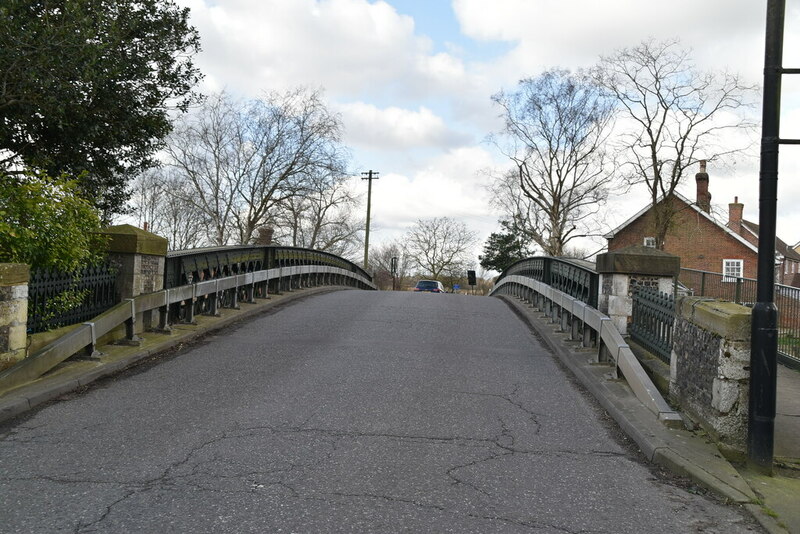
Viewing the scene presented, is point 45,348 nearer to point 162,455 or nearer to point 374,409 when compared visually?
point 162,455

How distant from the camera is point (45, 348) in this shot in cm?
674

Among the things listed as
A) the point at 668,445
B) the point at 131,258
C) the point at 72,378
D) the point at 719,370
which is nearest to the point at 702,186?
the point at 131,258

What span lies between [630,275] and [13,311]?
716cm

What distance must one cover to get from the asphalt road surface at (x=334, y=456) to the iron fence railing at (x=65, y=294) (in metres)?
1.08

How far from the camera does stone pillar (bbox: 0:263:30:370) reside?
6219 mm

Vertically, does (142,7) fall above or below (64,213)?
above

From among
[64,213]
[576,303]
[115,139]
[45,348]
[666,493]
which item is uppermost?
[115,139]

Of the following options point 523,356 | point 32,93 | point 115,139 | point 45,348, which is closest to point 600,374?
point 523,356

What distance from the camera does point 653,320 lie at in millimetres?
7547

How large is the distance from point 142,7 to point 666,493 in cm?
1443

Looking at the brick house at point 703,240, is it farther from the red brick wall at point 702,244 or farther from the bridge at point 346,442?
the bridge at point 346,442

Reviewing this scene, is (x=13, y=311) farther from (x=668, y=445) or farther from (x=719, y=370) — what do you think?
(x=719, y=370)

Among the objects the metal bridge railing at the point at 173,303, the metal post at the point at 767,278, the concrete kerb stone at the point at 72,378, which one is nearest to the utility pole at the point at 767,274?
the metal post at the point at 767,278

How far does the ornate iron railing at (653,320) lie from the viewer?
22.9ft
